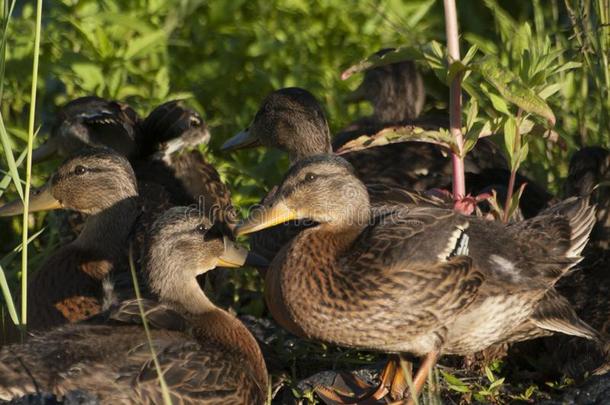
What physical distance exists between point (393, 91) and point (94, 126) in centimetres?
230

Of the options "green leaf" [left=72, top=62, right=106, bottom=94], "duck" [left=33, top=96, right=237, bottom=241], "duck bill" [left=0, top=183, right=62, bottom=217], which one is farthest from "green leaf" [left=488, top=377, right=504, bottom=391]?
"green leaf" [left=72, top=62, right=106, bottom=94]

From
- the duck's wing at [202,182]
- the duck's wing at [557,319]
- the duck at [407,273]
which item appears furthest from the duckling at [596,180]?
the duck's wing at [202,182]

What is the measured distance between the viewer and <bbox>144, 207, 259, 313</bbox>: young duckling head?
5617mm

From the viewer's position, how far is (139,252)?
20.8 ft

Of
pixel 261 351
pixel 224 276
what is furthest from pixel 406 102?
pixel 261 351

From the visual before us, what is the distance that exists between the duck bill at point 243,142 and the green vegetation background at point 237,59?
0.40 feet

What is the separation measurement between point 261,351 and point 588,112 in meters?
2.94

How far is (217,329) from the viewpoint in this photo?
17.9 ft

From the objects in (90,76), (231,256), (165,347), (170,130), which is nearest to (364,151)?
(170,130)

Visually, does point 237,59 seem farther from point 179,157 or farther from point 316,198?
point 316,198

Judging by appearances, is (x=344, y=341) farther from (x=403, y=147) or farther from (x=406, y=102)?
(x=406, y=102)

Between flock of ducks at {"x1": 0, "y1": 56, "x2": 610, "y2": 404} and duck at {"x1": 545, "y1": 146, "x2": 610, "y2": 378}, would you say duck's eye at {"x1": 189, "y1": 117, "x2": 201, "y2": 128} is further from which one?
duck at {"x1": 545, "y1": 146, "x2": 610, "y2": 378}

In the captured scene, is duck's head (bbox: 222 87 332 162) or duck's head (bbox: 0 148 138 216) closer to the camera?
duck's head (bbox: 0 148 138 216)

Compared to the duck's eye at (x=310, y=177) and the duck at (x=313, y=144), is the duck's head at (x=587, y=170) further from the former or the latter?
the duck's eye at (x=310, y=177)
